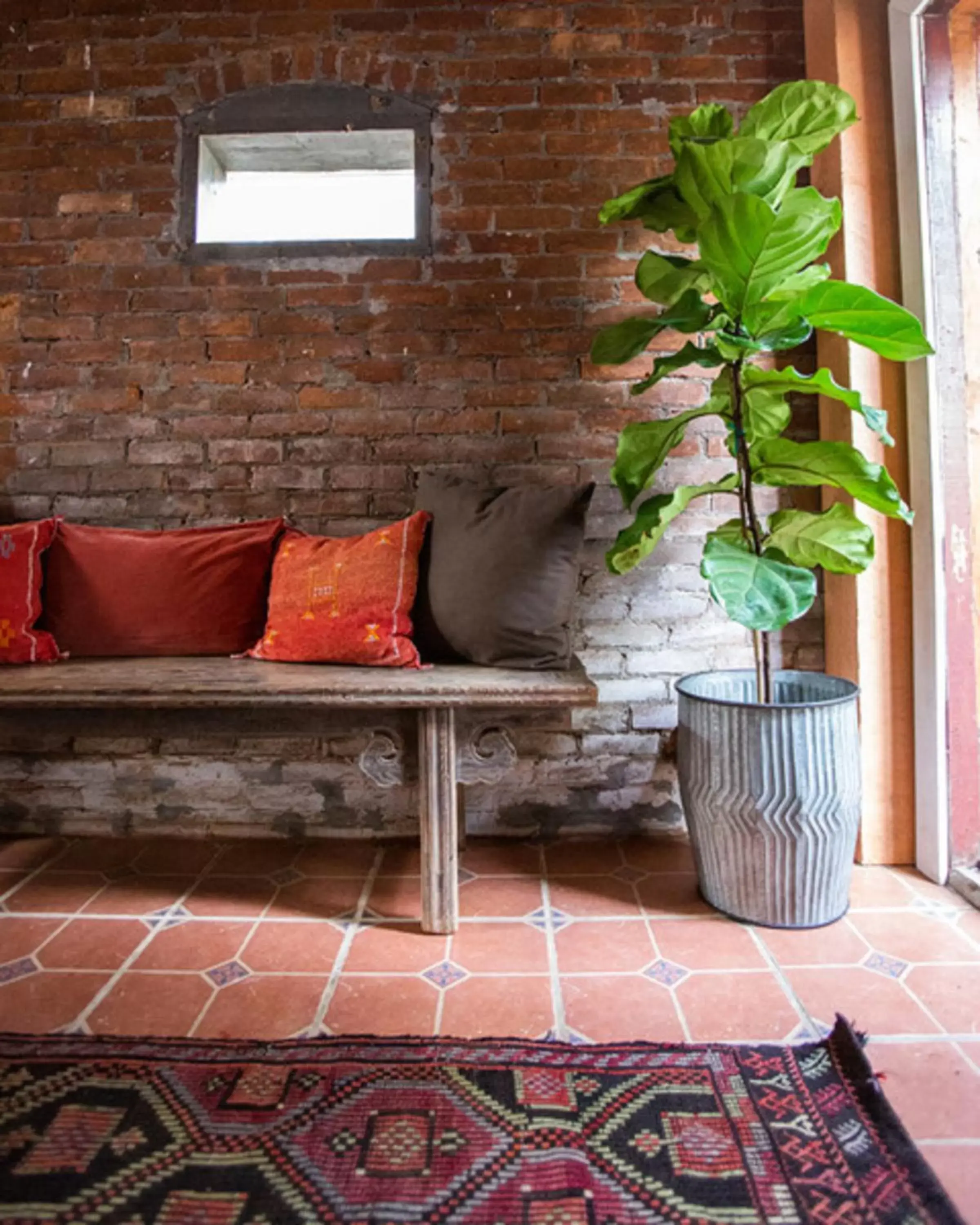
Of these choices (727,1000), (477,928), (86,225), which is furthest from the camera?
(86,225)

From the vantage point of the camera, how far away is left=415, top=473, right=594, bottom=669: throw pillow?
6.70 ft

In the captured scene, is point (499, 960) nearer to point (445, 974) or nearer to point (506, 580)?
point (445, 974)

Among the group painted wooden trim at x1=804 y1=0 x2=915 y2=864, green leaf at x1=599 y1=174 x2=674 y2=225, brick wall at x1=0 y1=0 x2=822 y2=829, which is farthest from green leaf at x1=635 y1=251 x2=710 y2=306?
painted wooden trim at x1=804 y1=0 x2=915 y2=864

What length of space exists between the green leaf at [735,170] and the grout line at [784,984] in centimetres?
165

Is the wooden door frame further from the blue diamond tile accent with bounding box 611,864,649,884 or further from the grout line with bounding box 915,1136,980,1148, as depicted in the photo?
the grout line with bounding box 915,1136,980,1148

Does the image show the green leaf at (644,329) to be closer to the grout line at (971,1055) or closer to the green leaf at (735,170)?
the green leaf at (735,170)

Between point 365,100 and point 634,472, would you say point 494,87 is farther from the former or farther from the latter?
point 634,472

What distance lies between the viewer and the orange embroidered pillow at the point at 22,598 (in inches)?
83.4

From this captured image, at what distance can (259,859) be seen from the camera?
2.31 metres

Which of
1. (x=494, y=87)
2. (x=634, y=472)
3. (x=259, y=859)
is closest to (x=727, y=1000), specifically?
(x=634, y=472)

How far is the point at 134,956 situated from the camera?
1.75m

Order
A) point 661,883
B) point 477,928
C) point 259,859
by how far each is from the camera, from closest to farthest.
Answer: point 477,928, point 661,883, point 259,859

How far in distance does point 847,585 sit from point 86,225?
2.61 meters

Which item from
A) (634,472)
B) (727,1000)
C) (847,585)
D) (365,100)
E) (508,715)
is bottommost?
(727,1000)
